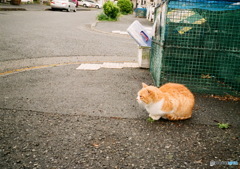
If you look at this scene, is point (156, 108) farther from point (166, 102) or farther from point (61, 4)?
point (61, 4)

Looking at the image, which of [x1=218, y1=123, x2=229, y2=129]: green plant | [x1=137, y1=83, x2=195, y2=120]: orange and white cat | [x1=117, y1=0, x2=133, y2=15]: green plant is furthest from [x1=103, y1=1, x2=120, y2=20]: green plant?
[x1=218, y1=123, x2=229, y2=129]: green plant

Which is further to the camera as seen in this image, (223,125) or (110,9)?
(110,9)

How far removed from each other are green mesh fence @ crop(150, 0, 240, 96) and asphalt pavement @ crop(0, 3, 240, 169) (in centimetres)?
39

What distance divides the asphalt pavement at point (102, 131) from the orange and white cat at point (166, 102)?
107 millimetres

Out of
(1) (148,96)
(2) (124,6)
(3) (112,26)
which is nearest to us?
(1) (148,96)

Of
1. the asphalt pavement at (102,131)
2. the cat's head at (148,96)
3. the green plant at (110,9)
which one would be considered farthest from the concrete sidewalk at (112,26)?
the cat's head at (148,96)

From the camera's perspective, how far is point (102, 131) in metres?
2.47

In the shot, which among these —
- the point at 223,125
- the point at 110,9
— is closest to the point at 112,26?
the point at 110,9

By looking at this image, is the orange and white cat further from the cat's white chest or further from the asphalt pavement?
the asphalt pavement

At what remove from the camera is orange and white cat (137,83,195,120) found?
2623 mm

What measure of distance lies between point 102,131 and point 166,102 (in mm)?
876

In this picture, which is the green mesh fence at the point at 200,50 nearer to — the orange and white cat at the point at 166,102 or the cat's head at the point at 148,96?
the orange and white cat at the point at 166,102

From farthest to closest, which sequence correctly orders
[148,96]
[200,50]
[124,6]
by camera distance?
[124,6], [200,50], [148,96]

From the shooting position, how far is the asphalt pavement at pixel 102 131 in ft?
6.52
